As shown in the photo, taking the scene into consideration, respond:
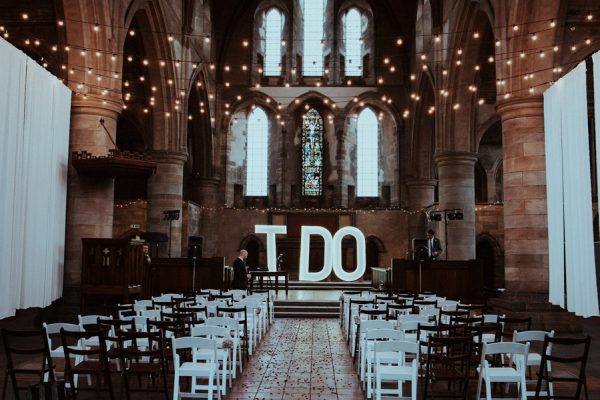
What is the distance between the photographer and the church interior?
331 inches

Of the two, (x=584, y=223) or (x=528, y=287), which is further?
(x=528, y=287)

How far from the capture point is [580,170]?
1009 cm

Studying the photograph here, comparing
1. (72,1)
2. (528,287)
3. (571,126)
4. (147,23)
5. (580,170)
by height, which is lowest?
(528,287)

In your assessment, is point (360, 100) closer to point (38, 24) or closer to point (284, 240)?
point (284, 240)

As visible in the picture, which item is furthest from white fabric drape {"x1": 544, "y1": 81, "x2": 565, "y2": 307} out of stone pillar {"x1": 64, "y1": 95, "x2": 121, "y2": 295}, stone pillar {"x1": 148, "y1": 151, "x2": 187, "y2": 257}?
stone pillar {"x1": 148, "y1": 151, "x2": 187, "y2": 257}

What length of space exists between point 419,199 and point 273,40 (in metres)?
9.85

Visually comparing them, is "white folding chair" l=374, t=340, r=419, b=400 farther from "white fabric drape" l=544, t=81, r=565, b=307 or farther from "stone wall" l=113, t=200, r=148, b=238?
"stone wall" l=113, t=200, r=148, b=238

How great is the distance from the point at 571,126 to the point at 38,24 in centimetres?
1470

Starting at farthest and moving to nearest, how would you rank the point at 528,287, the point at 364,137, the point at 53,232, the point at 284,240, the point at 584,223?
the point at 364,137
the point at 284,240
the point at 528,287
the point at 53,232
the point at 584,223

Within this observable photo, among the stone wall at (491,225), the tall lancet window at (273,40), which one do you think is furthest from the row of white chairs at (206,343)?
the tall lancet window at (273,40)

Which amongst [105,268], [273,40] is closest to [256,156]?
[273,40]

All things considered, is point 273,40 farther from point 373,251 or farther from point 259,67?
point 373,251

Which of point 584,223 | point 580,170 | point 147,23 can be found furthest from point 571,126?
point 147,23

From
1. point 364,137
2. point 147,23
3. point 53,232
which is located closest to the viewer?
point 53,232
